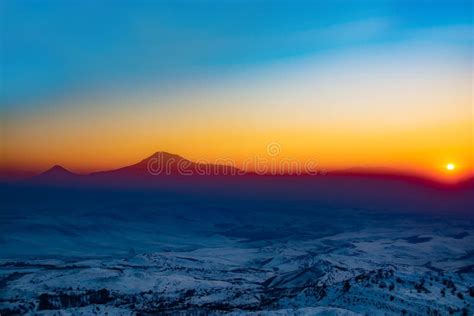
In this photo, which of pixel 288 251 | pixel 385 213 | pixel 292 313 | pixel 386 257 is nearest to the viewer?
pixel 292 313

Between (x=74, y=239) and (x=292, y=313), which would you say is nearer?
(x=292, y=313)

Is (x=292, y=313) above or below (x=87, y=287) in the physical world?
above

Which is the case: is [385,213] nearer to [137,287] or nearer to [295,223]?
[295,223]

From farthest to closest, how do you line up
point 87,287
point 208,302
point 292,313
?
point 87,287 → point 208,302 → point 292,313

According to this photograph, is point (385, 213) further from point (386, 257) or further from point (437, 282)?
point (437, 282)

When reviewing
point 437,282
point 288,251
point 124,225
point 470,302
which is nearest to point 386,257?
point 288,251

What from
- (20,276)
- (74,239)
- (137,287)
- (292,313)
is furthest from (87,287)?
(74,239)
